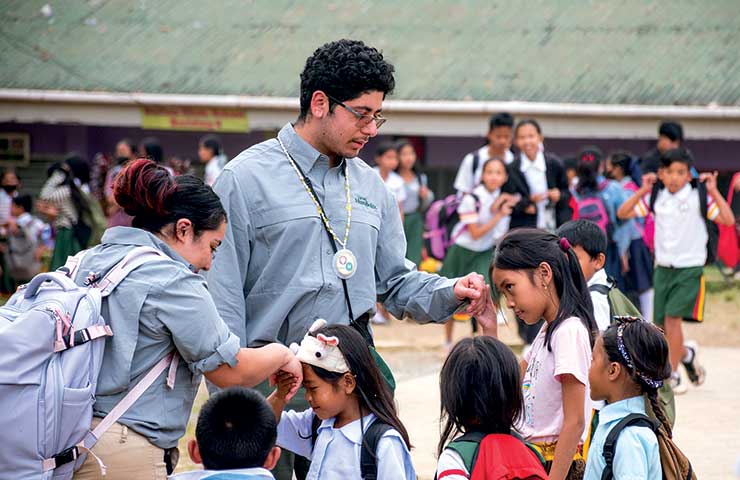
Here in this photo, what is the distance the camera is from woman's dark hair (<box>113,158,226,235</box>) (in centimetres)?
365

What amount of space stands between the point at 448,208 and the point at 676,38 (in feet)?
26.0

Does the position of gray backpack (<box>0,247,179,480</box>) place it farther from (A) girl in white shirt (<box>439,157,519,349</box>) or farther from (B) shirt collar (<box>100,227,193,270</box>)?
(A) girl in white shirt (<box>439,157,519,349</box>)

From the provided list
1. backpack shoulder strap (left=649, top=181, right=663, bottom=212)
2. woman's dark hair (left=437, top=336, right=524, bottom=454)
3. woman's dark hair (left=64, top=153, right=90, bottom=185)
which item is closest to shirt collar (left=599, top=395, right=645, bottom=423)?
woman's dark hair (left=437, top=336, right=524, bottom=454)

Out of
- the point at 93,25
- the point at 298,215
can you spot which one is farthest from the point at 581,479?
the point at 93,25

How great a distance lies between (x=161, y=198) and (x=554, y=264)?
1.59 m

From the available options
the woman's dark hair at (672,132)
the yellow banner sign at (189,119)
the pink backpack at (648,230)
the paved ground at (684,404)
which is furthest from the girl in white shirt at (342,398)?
the yellow banner sign at (189,119)

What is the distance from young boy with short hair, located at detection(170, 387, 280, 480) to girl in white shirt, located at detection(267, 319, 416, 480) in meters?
0.55

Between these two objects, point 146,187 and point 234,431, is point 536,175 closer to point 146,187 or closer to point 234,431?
point 146,187

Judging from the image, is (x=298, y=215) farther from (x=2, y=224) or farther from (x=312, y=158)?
(x=2, y=224)

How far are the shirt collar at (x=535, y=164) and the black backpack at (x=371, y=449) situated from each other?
21.3 ft

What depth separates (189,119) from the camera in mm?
16484

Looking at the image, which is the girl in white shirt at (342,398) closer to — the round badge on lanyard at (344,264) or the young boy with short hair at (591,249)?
the round badge on lanyard at (344,264)

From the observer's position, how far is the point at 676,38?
17.2 metres

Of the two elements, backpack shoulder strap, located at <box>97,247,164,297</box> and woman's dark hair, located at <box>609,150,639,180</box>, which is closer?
backpack shoulder strap, located at <box>97,247,164,297</box>
